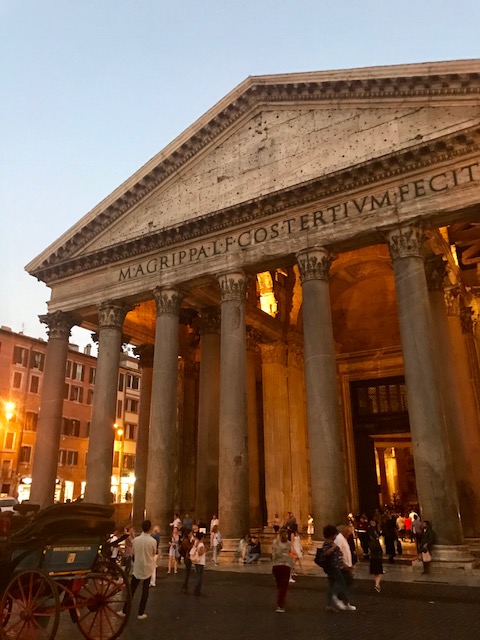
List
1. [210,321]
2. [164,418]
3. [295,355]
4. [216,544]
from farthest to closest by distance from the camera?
[295,355] < [210,321] < [164,418] < [216,544]

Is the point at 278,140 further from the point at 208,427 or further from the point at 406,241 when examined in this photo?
the point at 208,427

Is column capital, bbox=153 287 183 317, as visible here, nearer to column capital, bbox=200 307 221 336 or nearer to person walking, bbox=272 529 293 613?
column capital, bbox=200 307 221 336

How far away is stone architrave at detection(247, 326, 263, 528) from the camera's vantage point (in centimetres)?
1844

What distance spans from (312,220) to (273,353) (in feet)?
25.0

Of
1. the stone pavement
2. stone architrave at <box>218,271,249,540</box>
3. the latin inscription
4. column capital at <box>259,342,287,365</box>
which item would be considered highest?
the latin inscription

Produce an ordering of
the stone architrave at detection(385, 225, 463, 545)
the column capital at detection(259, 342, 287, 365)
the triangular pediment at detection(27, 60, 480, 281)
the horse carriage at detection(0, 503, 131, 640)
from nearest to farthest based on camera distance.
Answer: the horse carriage at detection(0, 503, 131, 640) → the stone architrave at detection(385, 225, 463, 545) → the triangular pediment at detection(27, 60, 480, 281) → the column capital at detection(259, 342, 287, 365)

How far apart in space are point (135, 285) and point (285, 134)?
7080mm

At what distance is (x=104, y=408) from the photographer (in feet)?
54.7

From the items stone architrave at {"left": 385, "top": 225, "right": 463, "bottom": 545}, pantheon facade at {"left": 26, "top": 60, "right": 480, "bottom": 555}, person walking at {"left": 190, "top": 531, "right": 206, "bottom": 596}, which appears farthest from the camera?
pantheon facade at {"left": 26, "top": 60, "right": 480, "bottom": 555}

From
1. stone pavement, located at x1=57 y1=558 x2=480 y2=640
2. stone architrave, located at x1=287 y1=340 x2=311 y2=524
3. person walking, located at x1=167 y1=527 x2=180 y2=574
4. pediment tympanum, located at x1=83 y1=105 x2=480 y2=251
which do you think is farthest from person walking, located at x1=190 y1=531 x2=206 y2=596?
stone architrave, located at x1=287 y1=340 x2=311 y2=524

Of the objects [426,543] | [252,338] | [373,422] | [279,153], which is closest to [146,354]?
[252,338]

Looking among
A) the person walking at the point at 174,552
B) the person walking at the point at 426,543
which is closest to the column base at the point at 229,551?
the person walking at the point at 174,552

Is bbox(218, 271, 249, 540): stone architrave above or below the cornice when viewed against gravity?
below

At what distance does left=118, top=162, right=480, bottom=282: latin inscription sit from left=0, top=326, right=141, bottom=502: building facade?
58.1 feet
